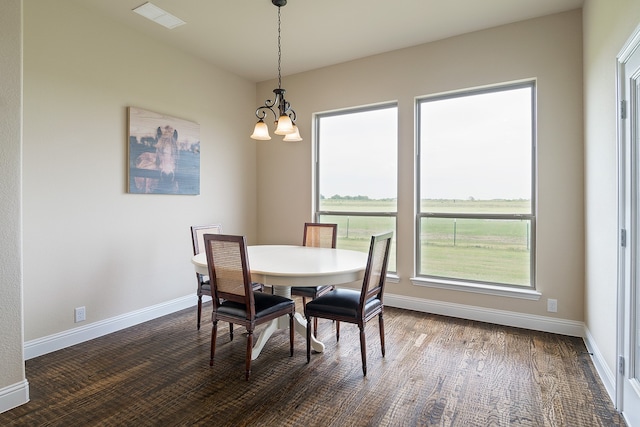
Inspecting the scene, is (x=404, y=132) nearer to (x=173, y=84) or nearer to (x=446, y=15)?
(x=446, y=15)

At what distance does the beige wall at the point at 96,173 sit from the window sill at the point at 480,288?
2684 mm

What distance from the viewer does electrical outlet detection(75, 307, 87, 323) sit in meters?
3.02

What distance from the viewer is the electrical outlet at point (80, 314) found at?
3023 mm

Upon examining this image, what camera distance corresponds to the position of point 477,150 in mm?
3684

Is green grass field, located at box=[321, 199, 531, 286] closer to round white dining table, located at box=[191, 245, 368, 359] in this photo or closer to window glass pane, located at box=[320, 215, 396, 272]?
window glass pane, located at box=[320, 215, 396, 272]

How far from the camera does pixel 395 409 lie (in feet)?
6.72

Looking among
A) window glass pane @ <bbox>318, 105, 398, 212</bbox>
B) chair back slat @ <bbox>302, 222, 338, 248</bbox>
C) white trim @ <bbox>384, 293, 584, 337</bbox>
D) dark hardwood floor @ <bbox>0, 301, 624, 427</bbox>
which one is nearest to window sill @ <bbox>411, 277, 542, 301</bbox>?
white trim @ <bbox>384, 293, 584, 337</bbox>

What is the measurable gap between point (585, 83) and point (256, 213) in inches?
156

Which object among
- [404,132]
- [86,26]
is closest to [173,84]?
[86,26]

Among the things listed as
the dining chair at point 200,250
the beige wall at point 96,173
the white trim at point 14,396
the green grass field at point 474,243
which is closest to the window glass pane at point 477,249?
the green grass field at point 474,243

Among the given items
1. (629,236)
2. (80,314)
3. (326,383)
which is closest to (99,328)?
(80,314)

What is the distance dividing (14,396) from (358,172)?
3.66 meters

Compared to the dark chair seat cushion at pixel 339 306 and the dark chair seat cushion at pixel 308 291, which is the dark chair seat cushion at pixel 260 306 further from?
the dark chair seat cushion at pixel 308 291

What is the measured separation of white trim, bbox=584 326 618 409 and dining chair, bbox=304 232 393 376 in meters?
1.44
